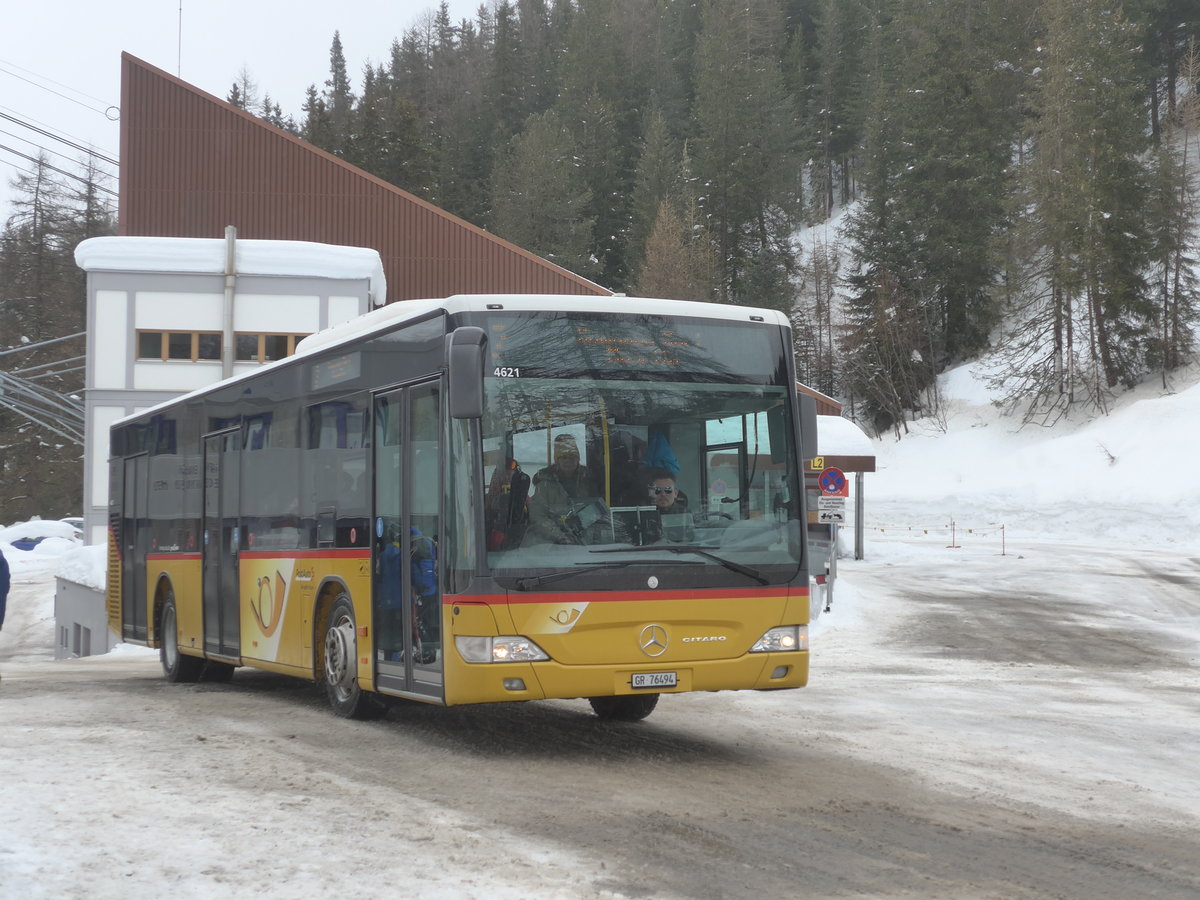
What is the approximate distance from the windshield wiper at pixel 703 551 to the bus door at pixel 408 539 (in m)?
1.18

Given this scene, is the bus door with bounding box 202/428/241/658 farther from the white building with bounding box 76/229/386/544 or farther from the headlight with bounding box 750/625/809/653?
the white building with bounding box 76/229/386/544

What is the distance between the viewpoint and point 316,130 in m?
84.6

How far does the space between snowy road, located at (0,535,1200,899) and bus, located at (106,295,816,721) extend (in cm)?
69

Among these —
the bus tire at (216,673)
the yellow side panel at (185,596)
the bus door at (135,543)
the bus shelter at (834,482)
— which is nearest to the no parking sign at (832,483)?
the bus shelter at (834,482)

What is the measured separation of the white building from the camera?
3962cm

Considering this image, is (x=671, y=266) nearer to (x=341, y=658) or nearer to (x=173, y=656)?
(x=173, y=656)

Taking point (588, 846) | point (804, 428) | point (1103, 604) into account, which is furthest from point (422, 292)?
point (588, 846)

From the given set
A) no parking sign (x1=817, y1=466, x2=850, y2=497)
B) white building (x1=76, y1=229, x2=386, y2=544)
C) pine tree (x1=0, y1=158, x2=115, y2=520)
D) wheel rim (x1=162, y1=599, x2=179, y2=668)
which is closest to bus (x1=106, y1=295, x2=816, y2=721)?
wheel rim (x1=162, y1=599, x2=179, y2=668)

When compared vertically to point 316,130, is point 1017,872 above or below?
below

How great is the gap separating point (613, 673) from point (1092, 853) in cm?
324

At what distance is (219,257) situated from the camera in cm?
4003

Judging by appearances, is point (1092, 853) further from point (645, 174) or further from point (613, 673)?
point (645, 174)

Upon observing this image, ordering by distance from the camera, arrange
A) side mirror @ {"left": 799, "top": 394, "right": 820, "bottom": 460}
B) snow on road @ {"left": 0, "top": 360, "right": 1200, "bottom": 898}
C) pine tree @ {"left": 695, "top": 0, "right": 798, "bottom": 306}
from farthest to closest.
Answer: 1. pine tree @ {"left": 695, "top": 0, "right": 798, "bottom": 306}
2. side mirror @ {"left": 799, "top": 394, "right": 820, "bottom": 460}
3. snow on road @ {"left": 0, "top": 360, "right": 1200, "bottom": 898}

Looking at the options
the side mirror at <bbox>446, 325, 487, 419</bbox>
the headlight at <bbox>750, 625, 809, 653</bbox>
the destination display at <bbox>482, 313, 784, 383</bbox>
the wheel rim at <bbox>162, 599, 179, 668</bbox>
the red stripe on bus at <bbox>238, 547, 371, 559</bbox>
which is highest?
the destination display at <bbox>482, 313, 784, 383</bbox>
